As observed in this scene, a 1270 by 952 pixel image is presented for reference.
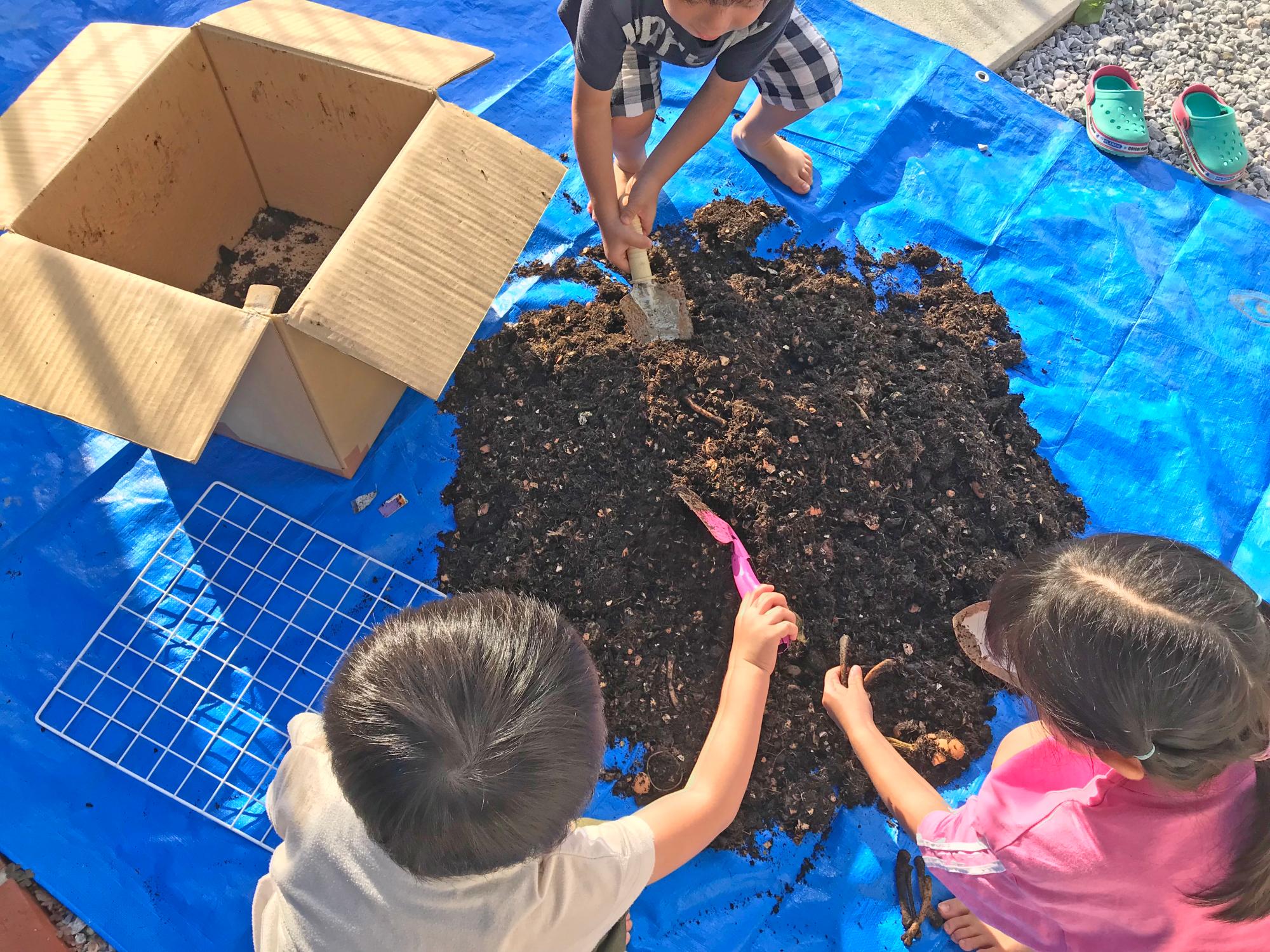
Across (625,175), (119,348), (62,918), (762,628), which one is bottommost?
(62,918)

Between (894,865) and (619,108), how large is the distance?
6.24 ft

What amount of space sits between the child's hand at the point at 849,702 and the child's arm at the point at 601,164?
1111 millimetres

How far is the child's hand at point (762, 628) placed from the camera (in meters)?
1.47

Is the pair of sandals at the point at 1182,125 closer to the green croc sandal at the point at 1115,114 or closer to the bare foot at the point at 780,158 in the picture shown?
the green croc sandal at the point at 1115,114

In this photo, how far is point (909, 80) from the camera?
232 centimetres

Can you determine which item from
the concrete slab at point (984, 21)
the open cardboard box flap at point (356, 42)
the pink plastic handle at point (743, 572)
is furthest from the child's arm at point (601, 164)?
the concrete slab at point (984, 21)

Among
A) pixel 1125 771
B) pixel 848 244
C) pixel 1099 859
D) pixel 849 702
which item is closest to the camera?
pixel 1125 771

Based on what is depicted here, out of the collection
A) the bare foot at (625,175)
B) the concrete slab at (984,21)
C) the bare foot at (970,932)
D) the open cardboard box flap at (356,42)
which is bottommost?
the bare foot at (970,932)

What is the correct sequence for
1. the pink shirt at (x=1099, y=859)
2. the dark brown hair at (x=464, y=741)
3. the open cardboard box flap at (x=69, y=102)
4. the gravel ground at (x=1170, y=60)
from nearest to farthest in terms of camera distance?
1. the dark brown hair at (x=464, y=741)
2. the pink shirt at (x=1099, y=859)
3. the open cardboard box flap at (x=69, y=102)
4. the gravel ground at (x=1170, y=60)

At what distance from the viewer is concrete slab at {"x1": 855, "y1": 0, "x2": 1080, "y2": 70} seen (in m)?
2.60

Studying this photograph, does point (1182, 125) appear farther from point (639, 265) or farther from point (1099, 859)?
point (1099, 859)

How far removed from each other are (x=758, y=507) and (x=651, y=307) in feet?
1.87

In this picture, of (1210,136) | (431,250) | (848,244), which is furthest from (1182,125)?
(431,250)

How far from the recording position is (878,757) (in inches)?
57.7
